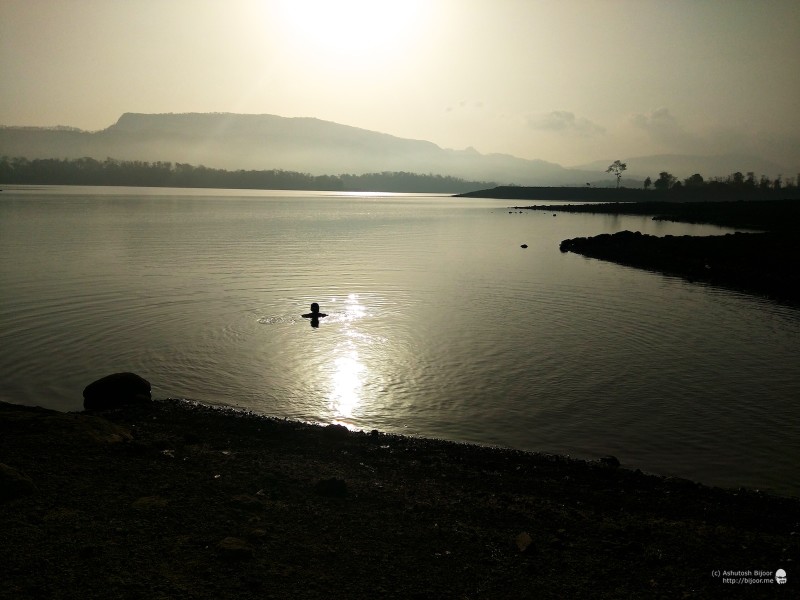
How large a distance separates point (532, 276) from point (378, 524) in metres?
36.8

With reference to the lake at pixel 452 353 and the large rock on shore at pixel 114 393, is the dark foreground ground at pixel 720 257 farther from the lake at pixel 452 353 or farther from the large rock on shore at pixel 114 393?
the large rock on shore at pixel 114 393

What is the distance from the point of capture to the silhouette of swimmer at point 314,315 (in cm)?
2549

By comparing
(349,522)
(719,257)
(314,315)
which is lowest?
(349,522)

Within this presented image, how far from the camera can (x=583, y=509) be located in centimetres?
965

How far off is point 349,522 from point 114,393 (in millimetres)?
9495

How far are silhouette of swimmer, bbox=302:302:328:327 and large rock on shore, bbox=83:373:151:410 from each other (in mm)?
10619

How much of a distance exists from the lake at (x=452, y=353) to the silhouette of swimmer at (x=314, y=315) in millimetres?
439

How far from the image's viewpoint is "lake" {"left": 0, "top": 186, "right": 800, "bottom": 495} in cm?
1411

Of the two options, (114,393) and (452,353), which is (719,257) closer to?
(452,353)

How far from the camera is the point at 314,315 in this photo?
26.1 metres

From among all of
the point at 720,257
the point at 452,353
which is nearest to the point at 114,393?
the point at 452,353

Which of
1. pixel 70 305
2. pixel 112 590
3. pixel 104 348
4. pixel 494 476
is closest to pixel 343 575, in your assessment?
pixel 112 590

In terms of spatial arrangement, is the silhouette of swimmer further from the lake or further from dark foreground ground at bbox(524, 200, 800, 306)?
dark foreground ground at bbox(524, 200, 800, 306)

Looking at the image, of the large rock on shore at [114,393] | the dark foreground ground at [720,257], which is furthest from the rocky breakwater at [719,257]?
the large rock on shore at [114,393]
